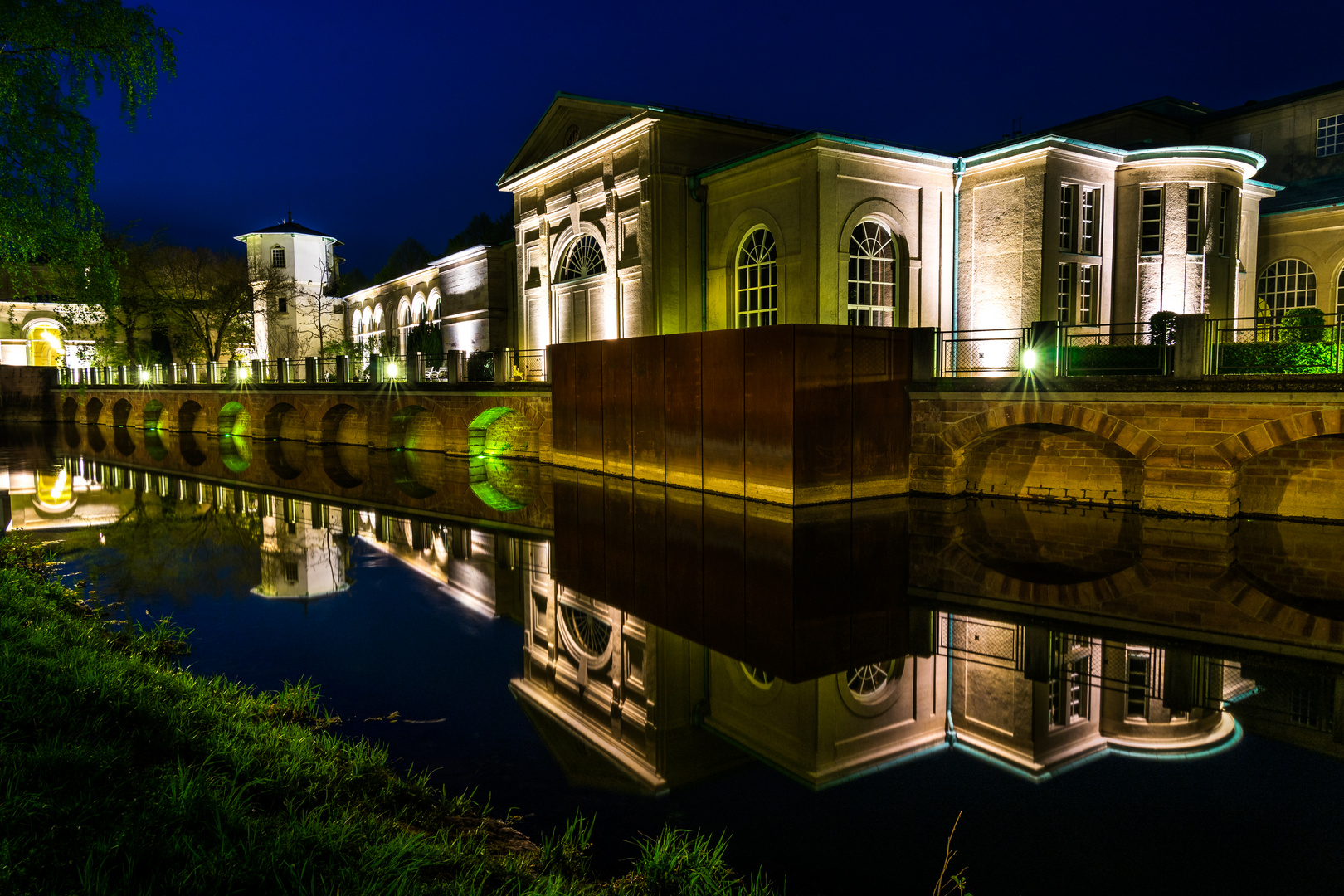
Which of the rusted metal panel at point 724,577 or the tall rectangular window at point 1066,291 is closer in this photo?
the rusted metal panel at point 724,577

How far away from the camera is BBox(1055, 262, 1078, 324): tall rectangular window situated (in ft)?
67.3

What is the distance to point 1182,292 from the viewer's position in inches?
831

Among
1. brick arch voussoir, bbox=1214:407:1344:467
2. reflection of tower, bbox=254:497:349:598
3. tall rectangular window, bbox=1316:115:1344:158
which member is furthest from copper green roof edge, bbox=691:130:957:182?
tall rectangular window, bbox=1316:115:1344:158

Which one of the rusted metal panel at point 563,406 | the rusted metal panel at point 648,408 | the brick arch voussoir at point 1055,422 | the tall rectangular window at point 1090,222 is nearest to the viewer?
the brick arch voussoir at point 1055,422

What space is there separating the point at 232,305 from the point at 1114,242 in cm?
4610

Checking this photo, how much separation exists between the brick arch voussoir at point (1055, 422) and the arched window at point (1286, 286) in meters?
14.9

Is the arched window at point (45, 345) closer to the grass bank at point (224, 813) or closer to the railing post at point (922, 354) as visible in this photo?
the railing post at point (922, 354)

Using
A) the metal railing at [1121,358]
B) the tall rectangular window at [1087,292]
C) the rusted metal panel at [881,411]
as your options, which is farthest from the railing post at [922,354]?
the tall rectangular window at [1087,292]

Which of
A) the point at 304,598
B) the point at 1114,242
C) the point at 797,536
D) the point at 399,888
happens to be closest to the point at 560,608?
the point at 304,598

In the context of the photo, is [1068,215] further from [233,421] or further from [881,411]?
[233,421]

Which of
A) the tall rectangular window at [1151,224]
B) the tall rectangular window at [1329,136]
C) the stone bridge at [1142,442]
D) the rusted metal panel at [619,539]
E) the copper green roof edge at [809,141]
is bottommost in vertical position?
the rusted metal panel at [619,539]

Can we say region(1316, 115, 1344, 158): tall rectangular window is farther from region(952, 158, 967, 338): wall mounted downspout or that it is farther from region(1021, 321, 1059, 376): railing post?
region(1021, 321, 1059, 376): railing post

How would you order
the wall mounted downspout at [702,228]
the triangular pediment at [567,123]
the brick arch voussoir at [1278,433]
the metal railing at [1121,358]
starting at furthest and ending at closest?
the triangular pediment at [567,123] < the wall mounted downspout at [702,228] < the metal railing at [1121,358] < the brick arch voussoir at [1278,433]

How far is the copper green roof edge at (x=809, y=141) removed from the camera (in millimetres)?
19125
